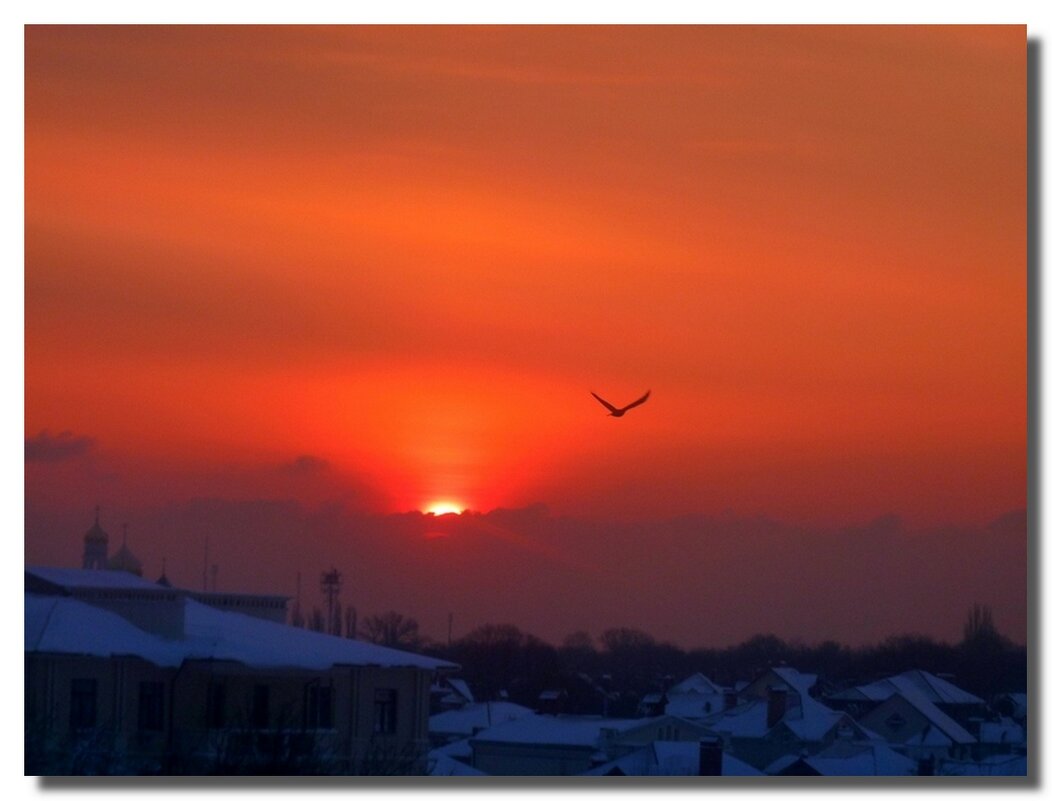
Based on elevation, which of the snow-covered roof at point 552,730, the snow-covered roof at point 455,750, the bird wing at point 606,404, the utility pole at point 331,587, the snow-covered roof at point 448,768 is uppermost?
the bird wing at point 606,404

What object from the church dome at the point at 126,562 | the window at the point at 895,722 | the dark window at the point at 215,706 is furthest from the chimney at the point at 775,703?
the church dome at the point at 126,562

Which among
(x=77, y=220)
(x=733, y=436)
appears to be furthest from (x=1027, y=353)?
(x=77, y=220)

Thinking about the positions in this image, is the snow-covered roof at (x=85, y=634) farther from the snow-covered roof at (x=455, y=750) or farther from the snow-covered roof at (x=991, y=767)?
the snow-covered roof at (x=991, y=767)

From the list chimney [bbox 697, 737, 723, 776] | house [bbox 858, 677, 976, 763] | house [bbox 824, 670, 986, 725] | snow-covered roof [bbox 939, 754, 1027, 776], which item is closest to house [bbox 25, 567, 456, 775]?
chimney [bbox 697, 737, 723, 776]

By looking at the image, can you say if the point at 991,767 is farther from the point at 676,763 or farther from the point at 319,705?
the point at 319,705

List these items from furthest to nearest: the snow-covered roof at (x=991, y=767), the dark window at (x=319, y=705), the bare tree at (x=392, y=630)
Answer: the bare tree at (x=392, y=630)
the dark window at (x=319, y=705)
the snow-covered roof at (x=991, y=767)

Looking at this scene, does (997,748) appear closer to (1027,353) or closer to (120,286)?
(1027,353)

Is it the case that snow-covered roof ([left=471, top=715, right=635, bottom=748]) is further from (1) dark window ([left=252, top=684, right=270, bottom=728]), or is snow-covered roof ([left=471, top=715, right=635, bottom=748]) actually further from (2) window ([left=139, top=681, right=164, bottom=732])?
(2) window ([left=139, top=681, right=164, bottom=732])
